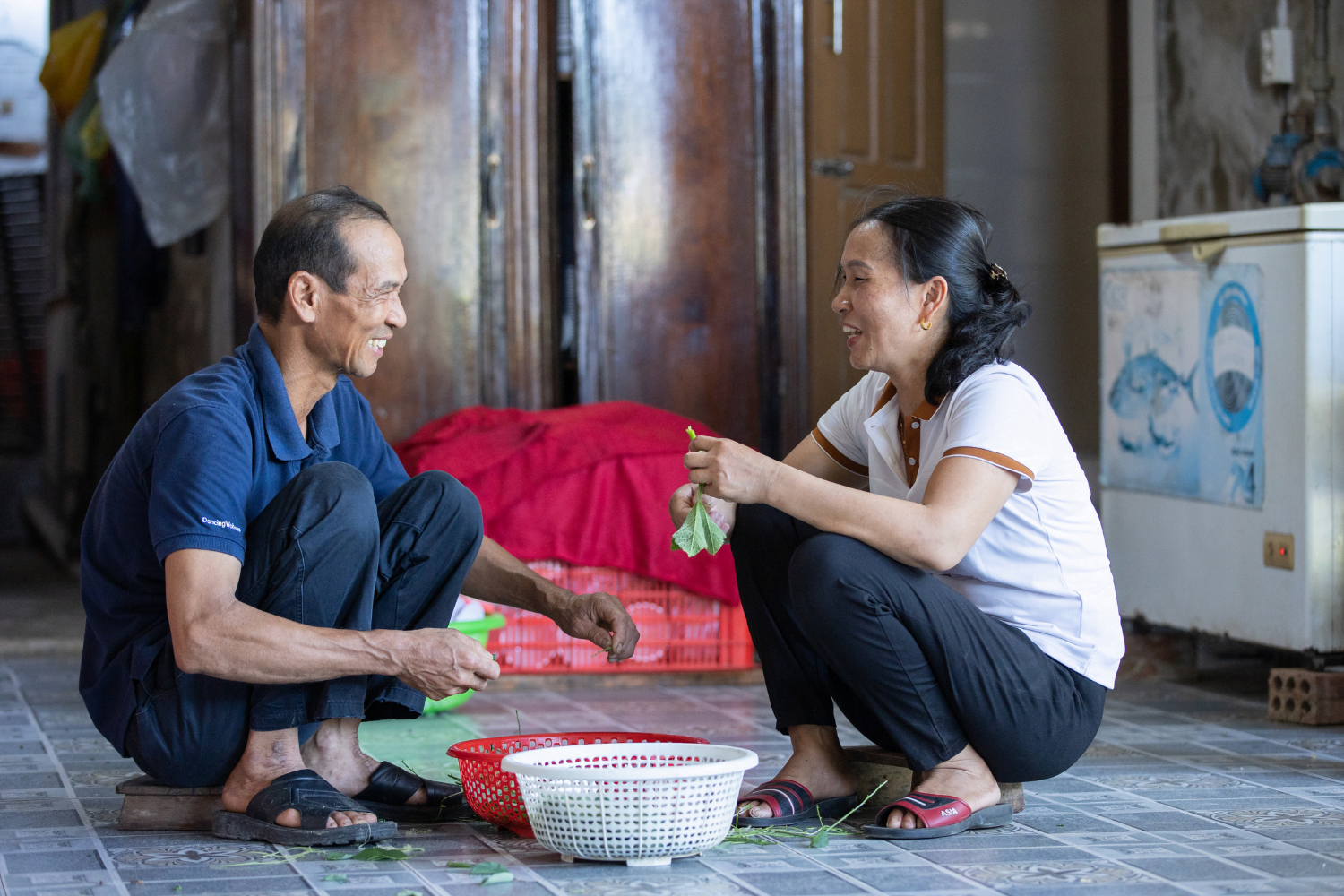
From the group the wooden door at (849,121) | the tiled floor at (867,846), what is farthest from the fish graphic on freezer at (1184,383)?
the wooden door at (849,121)

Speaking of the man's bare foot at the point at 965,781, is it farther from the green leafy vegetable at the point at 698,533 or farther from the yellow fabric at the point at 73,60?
the yellow fabric at the point at 73,60

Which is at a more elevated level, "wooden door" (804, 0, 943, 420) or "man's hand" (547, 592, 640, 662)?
"wooden door" (804, 0, 943, 420)

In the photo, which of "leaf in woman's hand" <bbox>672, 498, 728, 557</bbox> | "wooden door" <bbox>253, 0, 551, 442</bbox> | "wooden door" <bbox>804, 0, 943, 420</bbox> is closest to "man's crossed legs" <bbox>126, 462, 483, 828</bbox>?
"leaf in woman's hand" <bbox>672, 498, 728, 557</bbox>

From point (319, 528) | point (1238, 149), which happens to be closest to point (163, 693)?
point (319, 528)

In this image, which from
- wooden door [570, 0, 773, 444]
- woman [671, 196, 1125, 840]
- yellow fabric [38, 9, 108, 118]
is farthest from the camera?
yellow fabric [38, 9, 108, 118]

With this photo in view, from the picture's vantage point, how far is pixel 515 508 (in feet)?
12.2

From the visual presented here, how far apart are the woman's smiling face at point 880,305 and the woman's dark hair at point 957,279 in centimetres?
2

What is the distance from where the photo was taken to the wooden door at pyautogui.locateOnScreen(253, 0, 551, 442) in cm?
450

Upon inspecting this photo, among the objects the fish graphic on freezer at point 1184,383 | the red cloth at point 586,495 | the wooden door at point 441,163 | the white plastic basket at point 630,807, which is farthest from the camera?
the wooden door at point 441,163

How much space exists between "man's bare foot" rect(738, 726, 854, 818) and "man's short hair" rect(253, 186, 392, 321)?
102cm

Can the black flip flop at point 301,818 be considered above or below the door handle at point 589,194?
below

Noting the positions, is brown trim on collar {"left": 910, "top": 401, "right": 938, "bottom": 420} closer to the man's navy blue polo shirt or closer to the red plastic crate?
the man's navy blue polo shirt

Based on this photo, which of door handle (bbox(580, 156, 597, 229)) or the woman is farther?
door handle (bbox(580, 156, 597, 229))

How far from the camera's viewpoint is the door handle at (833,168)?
15.7 feet
